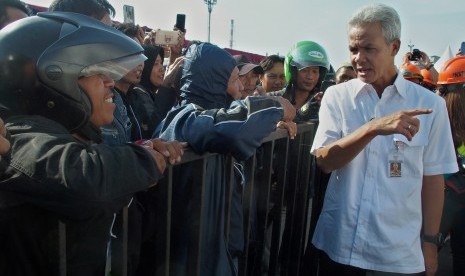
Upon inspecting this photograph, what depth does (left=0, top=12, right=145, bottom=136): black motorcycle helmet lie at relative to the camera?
1330mm

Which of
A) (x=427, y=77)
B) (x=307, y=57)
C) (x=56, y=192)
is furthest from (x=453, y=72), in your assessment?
(x=56, y=192)

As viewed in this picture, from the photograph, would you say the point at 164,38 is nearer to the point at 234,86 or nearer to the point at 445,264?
the point at 234,86

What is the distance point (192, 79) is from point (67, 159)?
1245 mm

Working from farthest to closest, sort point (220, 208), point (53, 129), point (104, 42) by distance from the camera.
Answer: point (220, 208) < point (104, 42) < point (53, 129)

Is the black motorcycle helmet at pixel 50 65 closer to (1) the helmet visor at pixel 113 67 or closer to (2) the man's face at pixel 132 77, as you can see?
(1) the helmet visor at pixel 113 67

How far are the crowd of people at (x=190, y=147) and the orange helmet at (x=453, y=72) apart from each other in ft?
0.61

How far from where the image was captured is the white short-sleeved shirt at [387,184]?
2.07 meters

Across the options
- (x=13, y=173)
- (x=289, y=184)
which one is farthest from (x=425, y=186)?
(x=13, y=173)

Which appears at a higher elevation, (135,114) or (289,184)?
(135,114)

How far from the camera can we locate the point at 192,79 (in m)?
2.32

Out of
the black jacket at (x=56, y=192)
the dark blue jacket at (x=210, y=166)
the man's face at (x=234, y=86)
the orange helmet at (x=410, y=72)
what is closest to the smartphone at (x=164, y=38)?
the man's face at (x=234, y=86)

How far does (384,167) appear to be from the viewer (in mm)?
2084

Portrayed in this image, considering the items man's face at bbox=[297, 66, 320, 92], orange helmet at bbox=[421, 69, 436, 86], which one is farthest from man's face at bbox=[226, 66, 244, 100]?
orange helmet at bbox=[421, 69, 436, 86]

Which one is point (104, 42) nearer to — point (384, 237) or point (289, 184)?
point (384, 237)
